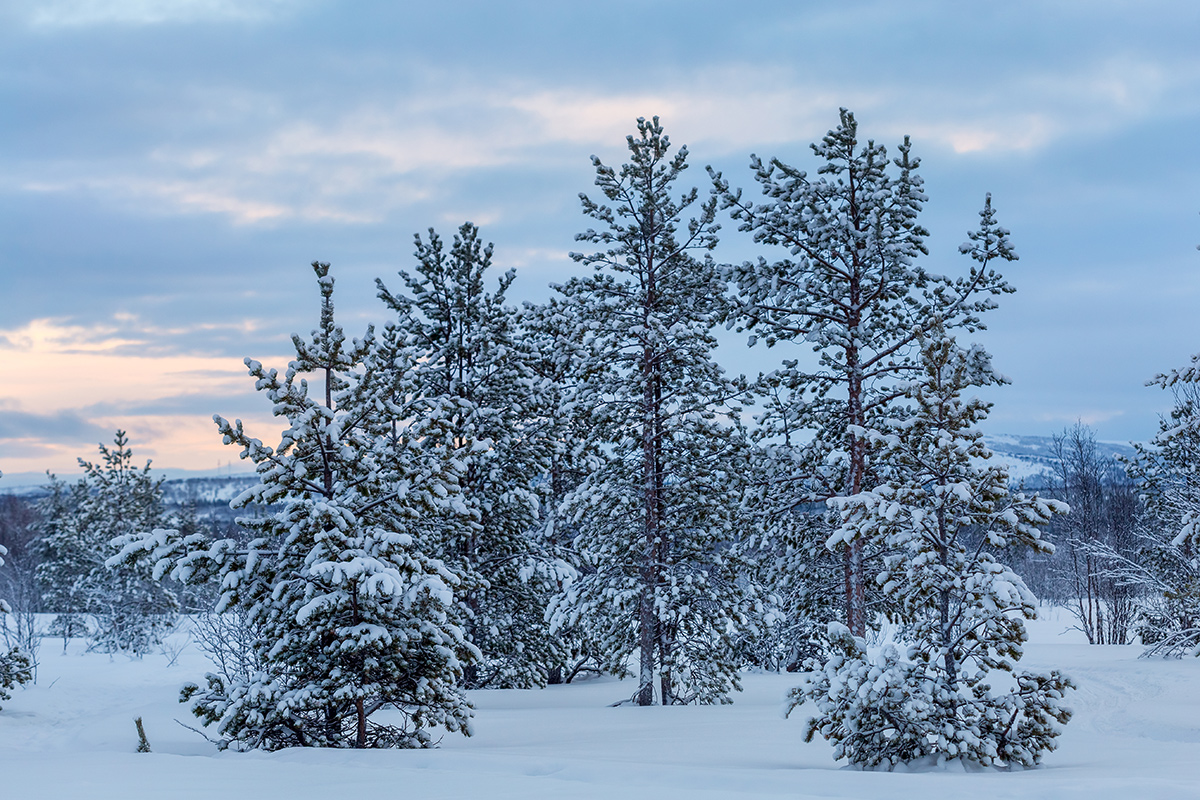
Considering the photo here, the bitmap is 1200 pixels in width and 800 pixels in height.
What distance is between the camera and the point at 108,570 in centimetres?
3020

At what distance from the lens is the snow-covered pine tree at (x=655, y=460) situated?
17.9 metres

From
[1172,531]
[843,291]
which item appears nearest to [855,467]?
[843,291]

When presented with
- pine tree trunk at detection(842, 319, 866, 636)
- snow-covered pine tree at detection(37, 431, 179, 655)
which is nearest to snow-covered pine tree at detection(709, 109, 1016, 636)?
pine tree trunk at detection(842, 319, 866, 636)

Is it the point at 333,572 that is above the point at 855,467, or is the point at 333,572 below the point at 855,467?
below

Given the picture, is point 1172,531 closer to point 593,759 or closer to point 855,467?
point 855,467

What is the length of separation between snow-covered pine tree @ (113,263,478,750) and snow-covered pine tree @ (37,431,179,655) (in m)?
22.6

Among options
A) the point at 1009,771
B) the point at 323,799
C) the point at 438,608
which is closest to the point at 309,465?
the point at 438,608

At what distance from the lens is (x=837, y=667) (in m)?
9.28

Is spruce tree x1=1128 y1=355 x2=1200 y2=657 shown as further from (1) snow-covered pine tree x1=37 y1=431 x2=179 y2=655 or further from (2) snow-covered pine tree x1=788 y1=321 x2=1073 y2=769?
(1) snow-covered pine tree x1=37 y1=431 x2=179 y2=655

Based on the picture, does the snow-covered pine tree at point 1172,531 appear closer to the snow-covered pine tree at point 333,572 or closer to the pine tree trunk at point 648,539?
the pine tree trunk at point 648,539

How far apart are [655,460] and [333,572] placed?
9.89 m

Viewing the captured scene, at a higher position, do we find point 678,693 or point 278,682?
point 278,682

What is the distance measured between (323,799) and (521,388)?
13.7 metres

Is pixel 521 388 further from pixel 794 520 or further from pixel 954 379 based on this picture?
pixel 954 379
